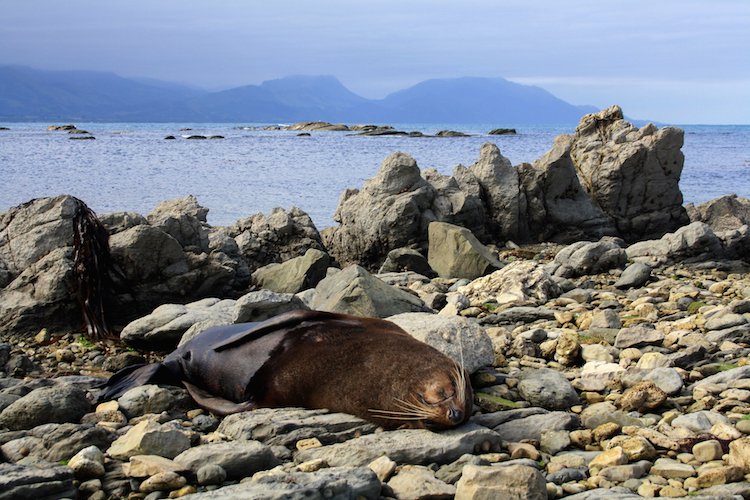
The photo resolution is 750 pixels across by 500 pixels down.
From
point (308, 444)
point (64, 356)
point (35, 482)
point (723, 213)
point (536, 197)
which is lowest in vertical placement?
point (64, 356)

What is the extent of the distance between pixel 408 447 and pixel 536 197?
12.9m

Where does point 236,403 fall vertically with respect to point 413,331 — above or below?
below

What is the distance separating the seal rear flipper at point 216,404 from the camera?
Result: 15.0 ft

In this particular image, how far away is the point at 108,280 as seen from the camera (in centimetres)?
855

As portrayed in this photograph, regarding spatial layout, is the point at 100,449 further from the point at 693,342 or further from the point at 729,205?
the point at 729,205

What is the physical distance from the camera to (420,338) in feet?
16.9

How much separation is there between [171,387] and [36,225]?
523 cm

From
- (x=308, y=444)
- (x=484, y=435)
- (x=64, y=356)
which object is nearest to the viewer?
(x=484, y=435)

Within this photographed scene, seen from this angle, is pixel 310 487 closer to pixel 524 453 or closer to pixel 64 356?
pixel 524 453

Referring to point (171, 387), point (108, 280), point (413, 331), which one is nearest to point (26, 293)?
point (108, 280)

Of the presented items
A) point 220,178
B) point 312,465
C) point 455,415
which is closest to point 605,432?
point 455,415

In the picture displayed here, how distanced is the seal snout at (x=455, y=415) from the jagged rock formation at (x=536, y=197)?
957 cm

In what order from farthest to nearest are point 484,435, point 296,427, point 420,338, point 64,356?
point 64,356 → point 420,338 → point 296,427 → point 484,435

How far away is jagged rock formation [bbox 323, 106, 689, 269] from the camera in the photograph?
1373 centimetres
